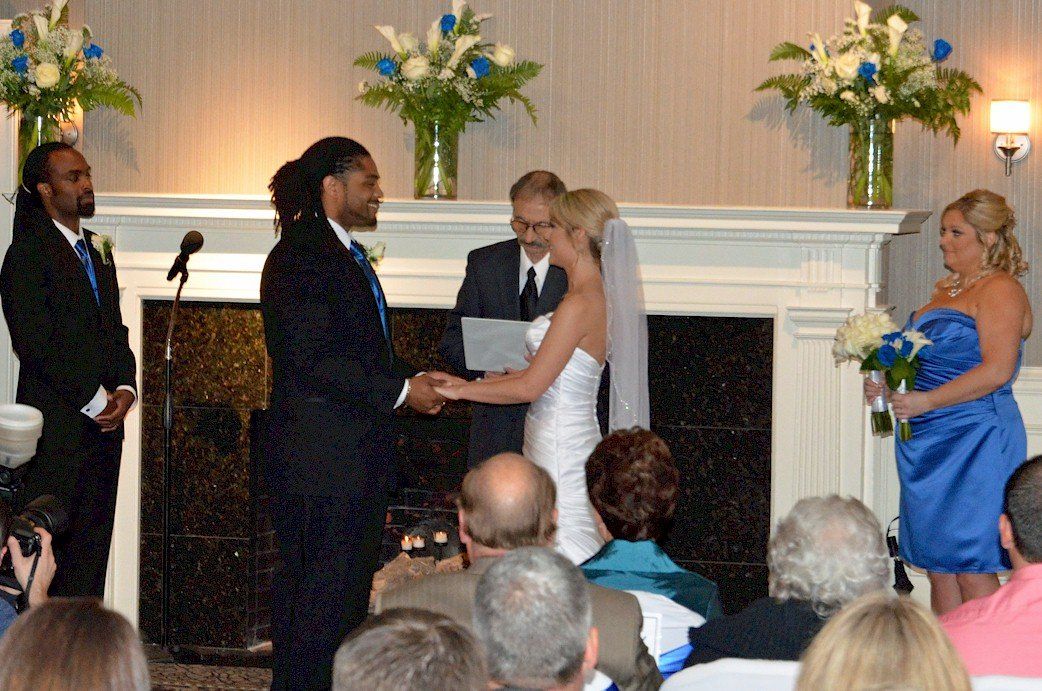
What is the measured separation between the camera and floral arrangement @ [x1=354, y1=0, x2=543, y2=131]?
5254 mm

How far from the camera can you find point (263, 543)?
564 centimetres

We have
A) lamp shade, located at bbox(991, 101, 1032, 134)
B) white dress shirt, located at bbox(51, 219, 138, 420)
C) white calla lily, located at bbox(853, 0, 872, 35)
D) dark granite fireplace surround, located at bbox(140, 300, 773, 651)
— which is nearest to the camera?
white dress shirt, located at bbox(51, 219, 138, 420)

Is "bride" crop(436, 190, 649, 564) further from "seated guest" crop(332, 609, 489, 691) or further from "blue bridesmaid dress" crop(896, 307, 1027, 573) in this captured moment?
"seated guest" crop(332, 609, 489, 691)

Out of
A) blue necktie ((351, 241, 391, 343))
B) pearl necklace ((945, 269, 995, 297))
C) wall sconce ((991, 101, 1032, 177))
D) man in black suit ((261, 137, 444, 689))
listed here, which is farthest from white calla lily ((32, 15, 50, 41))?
wall sconce ((991, 101, 1032, 177))

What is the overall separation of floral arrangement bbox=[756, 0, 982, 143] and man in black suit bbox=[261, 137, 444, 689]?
199cm

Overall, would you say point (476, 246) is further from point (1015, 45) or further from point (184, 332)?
point (1015, 45)

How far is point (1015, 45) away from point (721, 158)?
5.08 ft

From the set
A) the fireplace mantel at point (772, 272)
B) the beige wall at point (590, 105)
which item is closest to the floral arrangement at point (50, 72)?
the beige wall at point (590, 105)

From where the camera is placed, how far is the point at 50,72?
5379 mm

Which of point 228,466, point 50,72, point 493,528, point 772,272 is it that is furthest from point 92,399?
point 772,272

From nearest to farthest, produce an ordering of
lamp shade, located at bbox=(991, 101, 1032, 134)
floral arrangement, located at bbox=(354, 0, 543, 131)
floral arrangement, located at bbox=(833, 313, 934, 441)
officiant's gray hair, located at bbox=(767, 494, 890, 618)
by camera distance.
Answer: officiant's gray hair, located at bbox=(767, 494, 890, 618)
floral arrangement, located at bbox=(833, 313, 934, 441)
floral arrangement, located at bbox=(354, 0, 543, 131)
lamp shade, located at bbox=(991, 101, 1032, 134)

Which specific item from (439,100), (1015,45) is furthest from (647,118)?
(1015,45)

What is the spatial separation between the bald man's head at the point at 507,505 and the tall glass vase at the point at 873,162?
2893 millimetres

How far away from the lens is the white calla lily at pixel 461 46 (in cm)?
523
